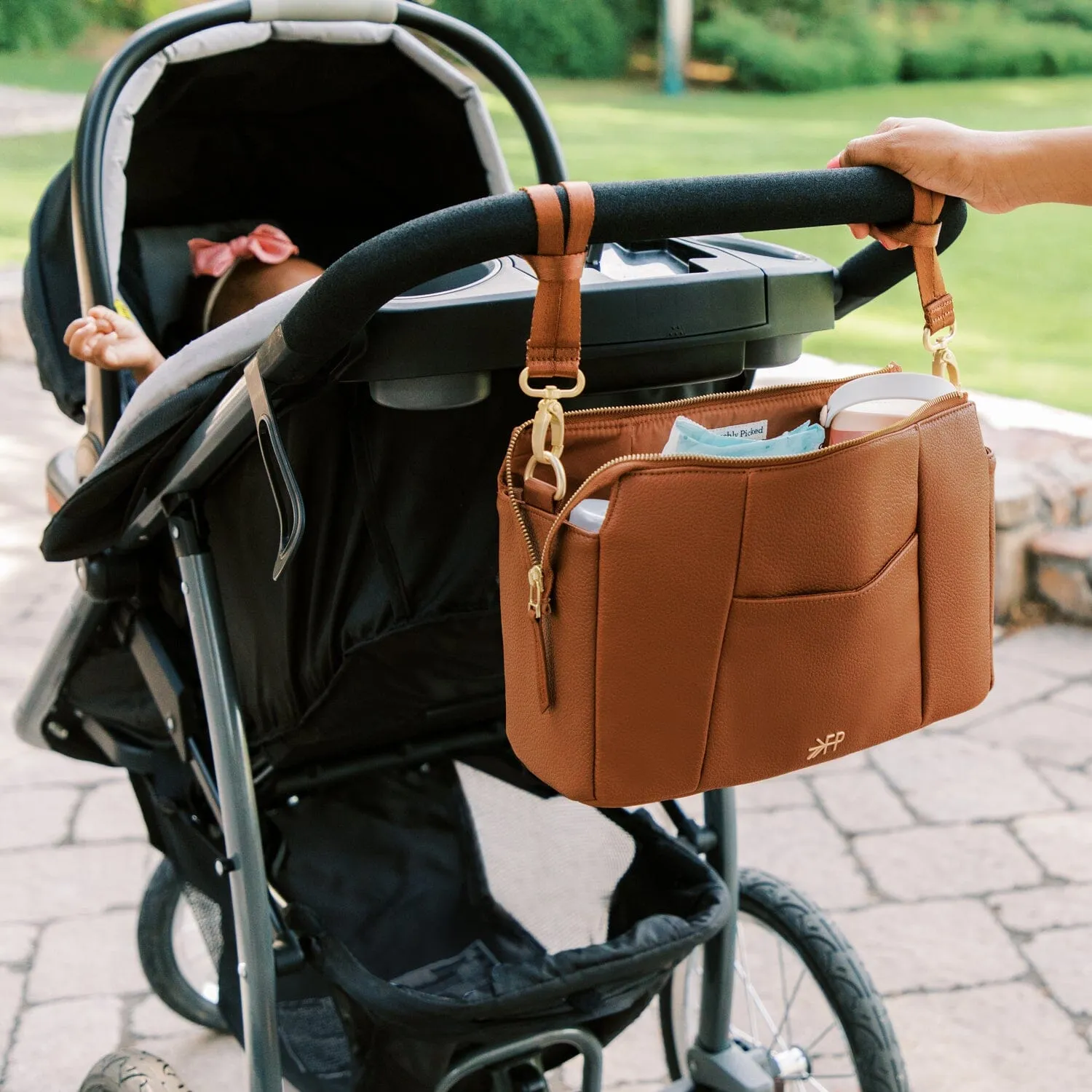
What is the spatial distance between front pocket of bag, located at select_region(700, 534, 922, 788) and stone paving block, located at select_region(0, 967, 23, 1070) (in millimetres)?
1478

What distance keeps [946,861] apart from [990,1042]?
0.47m

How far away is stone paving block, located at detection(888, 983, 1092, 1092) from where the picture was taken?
1977 millimetres

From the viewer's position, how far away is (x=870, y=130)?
12.9 metres

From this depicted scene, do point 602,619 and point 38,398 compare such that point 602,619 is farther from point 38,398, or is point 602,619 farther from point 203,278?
point 38,398

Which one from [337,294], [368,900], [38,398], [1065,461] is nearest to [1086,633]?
[1065,461]

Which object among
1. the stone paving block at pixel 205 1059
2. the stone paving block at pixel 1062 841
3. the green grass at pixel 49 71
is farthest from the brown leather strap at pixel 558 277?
the green grass at pixel 49 71

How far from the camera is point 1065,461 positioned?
11.7 feet

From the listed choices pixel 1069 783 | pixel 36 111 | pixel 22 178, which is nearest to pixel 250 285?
pixel 1069 783

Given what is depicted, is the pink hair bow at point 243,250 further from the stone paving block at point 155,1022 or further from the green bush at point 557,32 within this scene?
the green bush at point 557,32

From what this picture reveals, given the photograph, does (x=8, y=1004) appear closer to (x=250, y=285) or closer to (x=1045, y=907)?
(x=250, y=285)

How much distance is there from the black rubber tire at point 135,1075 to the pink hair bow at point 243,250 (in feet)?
3.53

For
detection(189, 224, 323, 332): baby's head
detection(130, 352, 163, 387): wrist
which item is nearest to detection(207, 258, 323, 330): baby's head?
detection(189, 224, 323, 332): baby's head

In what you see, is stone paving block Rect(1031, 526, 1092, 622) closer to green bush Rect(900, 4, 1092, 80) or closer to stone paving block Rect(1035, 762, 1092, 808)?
stone paving block Rect(1035, 762, 1092, 808)

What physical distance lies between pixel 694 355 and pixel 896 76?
17578 mm
